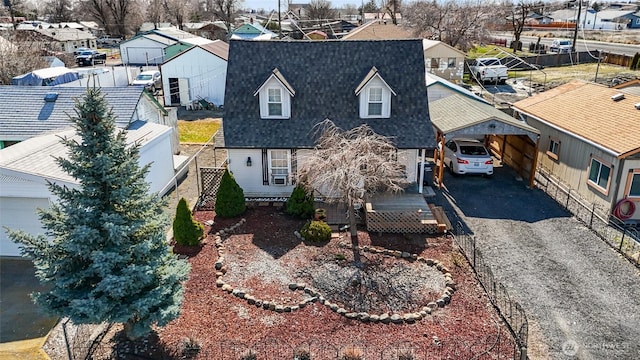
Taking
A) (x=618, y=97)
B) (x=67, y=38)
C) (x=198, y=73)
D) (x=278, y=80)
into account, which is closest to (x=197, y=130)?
(x=198, y=73)

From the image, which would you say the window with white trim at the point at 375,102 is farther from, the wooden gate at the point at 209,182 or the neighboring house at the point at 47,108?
the neighboring house at the point at 47,108

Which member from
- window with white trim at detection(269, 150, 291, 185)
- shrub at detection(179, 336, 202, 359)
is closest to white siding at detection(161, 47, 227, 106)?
window with white trim at detection(269, 150, 291, 185)

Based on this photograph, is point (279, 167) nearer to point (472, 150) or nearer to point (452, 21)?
point (472, 150)

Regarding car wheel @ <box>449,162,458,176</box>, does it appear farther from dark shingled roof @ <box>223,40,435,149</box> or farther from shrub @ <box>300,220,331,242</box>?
shrub @ <box>300,220,331,242</box>

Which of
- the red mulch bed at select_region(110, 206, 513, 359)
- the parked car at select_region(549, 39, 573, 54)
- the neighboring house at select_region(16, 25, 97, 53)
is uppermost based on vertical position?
the neighboring house at select_region(16, 25, 97, 53)

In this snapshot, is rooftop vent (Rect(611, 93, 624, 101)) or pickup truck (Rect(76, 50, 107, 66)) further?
pickup truck (Rect(76, 50, 107, 66))

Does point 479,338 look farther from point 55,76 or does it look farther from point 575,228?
point 55,76

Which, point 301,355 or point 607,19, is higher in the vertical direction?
point 607,19
